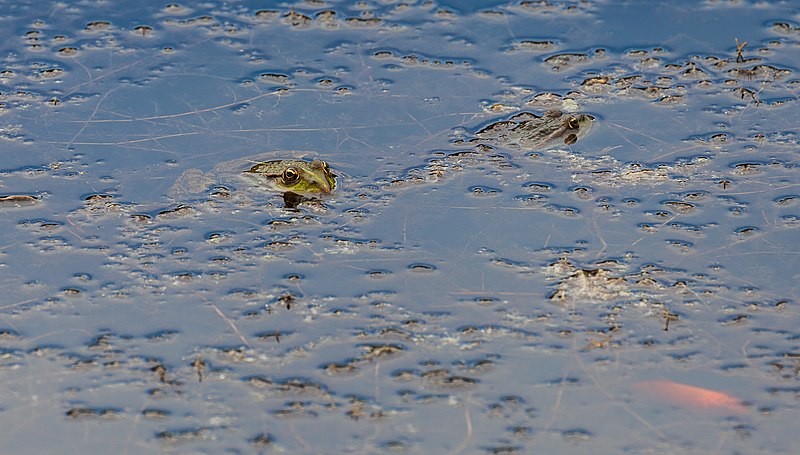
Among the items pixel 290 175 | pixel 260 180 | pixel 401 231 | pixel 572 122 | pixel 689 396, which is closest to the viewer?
pixel 689 396

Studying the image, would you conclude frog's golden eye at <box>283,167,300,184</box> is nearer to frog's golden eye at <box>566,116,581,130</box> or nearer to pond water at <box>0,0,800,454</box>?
pond water at <box>0,0,800,454</box>

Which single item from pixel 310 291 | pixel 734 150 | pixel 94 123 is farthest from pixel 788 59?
pixel 94 123

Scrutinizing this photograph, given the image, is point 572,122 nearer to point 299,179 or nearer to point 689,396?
point 299,179

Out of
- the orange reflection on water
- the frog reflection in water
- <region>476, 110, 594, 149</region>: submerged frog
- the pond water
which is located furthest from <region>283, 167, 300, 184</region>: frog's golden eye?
the orange reflection on water

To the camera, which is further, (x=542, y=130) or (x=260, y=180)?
(x=542, y=130)

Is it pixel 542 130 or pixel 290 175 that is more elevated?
pixel 542 130

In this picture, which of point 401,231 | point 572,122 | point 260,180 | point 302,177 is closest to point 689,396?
point 401,231
